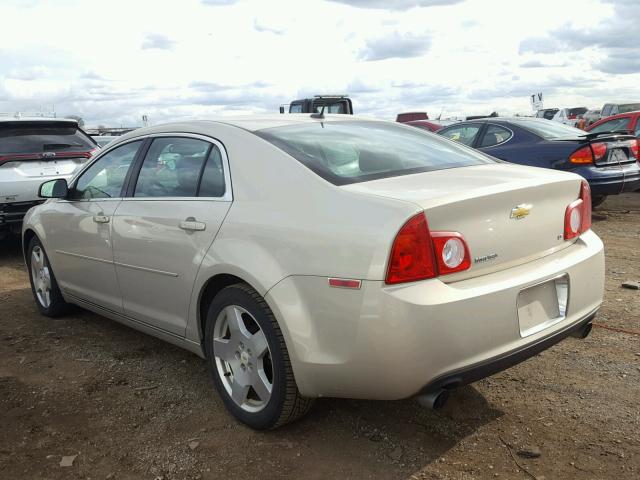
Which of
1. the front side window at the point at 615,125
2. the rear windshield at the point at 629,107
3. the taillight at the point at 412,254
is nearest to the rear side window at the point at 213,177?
the taillight at the point at 412,254

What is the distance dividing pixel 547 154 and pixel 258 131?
6.01 metres

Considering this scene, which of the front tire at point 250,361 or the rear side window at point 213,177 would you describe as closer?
the front tire at point 250,361

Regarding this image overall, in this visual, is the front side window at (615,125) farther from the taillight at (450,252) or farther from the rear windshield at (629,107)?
the rear windshield at (629,107)

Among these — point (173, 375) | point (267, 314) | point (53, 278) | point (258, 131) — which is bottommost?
point (173, 375)

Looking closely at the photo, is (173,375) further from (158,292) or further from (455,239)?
(455,239)

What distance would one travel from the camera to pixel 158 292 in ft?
11.6

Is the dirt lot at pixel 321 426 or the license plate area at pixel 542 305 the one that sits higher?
the license plate area at pixel 542 305

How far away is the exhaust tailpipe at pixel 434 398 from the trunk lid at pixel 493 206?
1.52 feet

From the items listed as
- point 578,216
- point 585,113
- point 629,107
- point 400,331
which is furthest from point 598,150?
point 585,113

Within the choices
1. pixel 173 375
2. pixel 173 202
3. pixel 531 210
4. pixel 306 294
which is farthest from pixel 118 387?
pixel 531 210

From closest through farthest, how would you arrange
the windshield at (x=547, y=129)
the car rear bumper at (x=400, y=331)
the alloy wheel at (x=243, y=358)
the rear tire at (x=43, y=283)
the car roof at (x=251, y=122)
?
the car rear bumper at (x=400, y=331)
the alloy wheel at (x=243, y=358)
the car roof at (x=251, y=122)
the rear tire at (x=43, y=283)
the windshield at (x=547, y=129)

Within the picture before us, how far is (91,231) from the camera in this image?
414 centimetres

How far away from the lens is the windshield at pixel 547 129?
Result: 340 inches

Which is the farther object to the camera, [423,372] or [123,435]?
[123,435]
